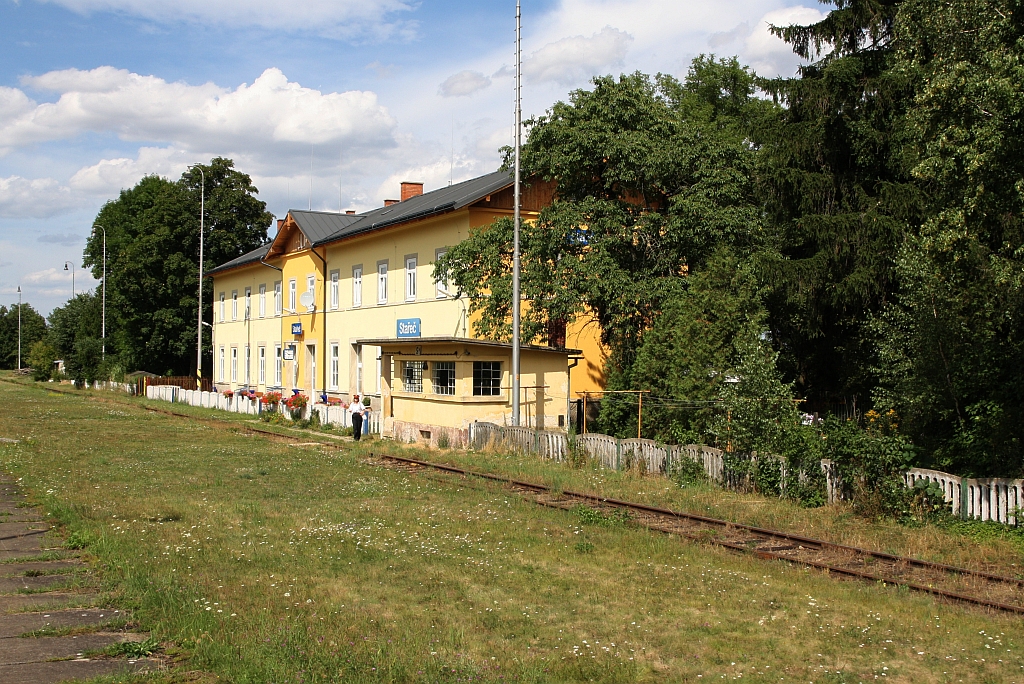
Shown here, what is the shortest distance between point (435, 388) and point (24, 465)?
1012cm

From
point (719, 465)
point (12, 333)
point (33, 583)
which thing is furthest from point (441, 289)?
point (12, 333)

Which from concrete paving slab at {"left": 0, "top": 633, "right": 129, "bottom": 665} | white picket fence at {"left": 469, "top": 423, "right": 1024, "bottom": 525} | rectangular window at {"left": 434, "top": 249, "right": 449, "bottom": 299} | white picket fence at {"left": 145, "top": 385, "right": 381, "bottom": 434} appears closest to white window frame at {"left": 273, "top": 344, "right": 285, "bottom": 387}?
white picket fence at {"left": 145, "top": 385, "right": 381, "bottom": 434}

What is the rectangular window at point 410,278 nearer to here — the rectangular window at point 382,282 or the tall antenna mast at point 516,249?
the rectangular window at point 382,282

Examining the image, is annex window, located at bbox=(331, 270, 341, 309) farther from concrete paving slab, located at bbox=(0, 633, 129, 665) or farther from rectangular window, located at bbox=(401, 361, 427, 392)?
concrete paving slab, located at bbox=(0, 633, 129, 665)

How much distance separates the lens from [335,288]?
39.2 metres

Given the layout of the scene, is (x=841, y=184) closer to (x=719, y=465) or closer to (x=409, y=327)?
(x=719, y=465)

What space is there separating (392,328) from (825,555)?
24.5m

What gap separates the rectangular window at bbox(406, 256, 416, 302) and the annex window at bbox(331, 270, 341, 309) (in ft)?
22.9

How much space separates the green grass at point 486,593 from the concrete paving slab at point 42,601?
0.90ft

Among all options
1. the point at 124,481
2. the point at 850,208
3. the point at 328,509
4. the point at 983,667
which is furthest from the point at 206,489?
the point at 850,208

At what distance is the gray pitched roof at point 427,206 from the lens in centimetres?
2814

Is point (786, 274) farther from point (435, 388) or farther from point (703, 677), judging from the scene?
point (703, 677)

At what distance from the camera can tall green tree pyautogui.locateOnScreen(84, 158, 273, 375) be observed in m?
57.4

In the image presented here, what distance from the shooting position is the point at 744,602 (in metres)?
8.31
